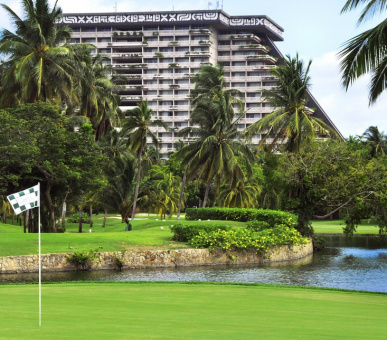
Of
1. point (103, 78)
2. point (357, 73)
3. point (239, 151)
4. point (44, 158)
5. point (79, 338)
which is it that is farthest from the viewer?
point (103, 78)

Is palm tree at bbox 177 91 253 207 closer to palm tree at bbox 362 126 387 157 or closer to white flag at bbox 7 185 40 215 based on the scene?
white flag at bbox 7 185 40 215

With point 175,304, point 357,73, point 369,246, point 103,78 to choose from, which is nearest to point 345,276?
point 357,73

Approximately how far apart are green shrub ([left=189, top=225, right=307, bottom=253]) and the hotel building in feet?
380

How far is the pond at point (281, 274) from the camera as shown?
91.4 ft

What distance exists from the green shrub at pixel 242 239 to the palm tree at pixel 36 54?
14779mm

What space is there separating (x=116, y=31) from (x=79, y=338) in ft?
513

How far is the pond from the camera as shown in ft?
91.4

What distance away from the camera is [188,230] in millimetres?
37562

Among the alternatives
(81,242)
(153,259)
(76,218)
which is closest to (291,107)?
(153,259)

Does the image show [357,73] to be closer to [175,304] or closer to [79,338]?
[175,304]

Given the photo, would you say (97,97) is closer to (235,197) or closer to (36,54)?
(36,54)

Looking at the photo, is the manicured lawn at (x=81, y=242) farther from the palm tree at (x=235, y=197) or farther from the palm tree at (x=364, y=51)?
the palm tree at (x=235, y=197)

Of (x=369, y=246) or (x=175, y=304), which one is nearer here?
(x=175, y=304)

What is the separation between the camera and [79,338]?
888cm
